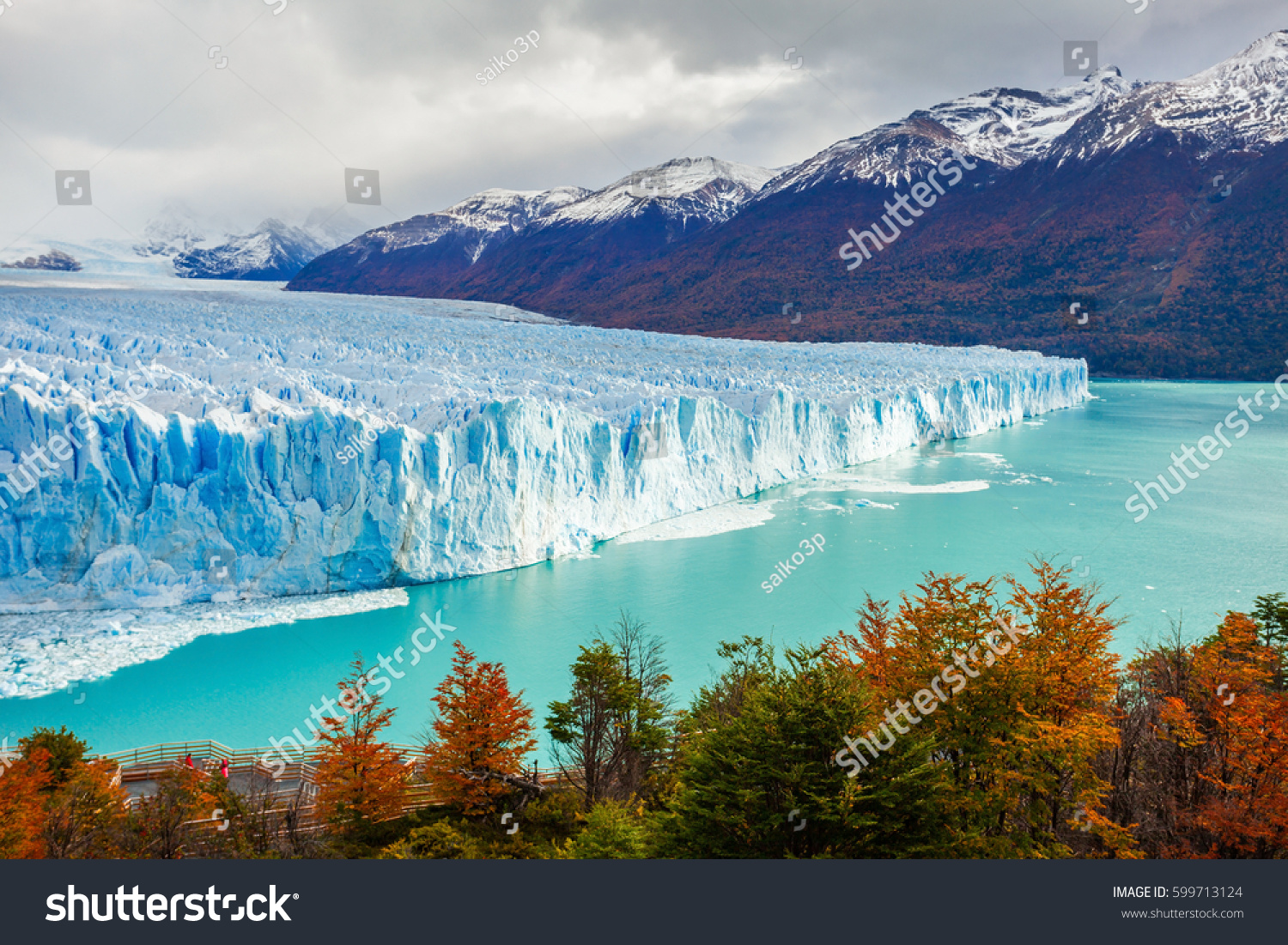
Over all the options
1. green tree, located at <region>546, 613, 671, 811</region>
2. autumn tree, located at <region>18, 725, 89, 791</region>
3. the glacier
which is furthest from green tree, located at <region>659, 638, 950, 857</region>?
the glacier

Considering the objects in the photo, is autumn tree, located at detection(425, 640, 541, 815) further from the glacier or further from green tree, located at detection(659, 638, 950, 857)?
the glacier

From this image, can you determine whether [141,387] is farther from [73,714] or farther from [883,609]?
[883,609]

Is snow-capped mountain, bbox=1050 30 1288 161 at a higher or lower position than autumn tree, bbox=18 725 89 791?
higher

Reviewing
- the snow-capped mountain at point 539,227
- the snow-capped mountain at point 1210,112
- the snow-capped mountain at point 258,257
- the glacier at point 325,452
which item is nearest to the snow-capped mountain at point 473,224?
the snow-capped mountain at point 539,227

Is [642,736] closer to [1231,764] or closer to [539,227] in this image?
[1231,764]

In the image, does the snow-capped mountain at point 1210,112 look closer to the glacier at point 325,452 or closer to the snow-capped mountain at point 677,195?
the snow-capped mountain at point 677,195

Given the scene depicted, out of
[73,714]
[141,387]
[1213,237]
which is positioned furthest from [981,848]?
[1213,237]
